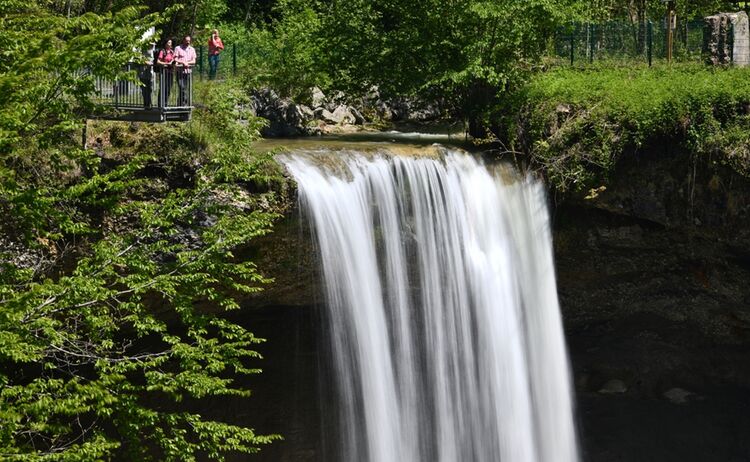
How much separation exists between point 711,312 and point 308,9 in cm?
1386

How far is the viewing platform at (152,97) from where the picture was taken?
1495 centimetres

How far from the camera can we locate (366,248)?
53.1ft

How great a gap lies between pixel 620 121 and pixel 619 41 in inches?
257

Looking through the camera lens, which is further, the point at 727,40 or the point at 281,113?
the point at 281,113

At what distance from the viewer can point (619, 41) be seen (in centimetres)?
2352

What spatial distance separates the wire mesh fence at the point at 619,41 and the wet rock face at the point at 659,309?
6090 millimetres

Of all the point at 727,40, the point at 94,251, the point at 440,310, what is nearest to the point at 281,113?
the point at 440,310

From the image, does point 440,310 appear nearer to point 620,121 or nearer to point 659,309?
point 620,121

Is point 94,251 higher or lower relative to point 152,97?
lower

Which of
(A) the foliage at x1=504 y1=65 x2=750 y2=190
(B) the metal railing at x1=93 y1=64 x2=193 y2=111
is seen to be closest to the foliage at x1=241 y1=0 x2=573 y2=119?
(A) the foliage at x1=504 y1=65 x2=750 y2=190

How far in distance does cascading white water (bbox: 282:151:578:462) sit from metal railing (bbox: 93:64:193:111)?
1.83 m

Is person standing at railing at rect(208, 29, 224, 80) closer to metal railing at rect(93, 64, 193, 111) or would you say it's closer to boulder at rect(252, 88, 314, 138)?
boulder at rect(252, 88, 314, 138)

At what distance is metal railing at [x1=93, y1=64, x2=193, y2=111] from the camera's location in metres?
15.1

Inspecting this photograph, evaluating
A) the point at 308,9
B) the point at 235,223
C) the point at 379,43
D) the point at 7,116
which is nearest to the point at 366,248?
the point at 235,223
